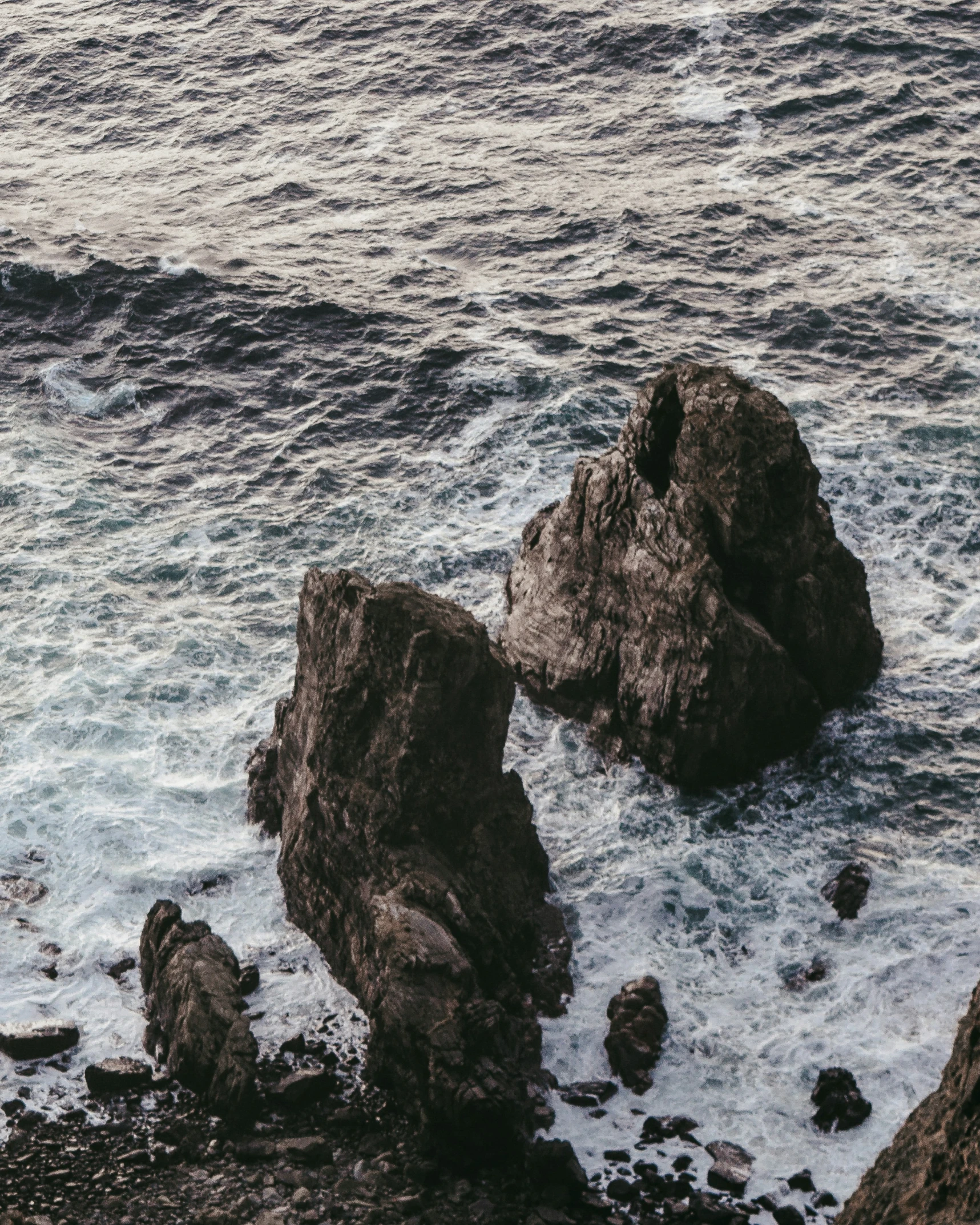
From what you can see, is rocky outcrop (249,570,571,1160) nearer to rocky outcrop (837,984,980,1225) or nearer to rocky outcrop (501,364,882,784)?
rocky outcrop (501,364,882,784)

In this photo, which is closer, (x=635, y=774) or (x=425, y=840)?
(x=425, y=840)

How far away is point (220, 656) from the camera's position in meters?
38.6

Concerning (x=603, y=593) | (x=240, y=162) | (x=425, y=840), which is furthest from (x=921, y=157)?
(x=425, y=840)

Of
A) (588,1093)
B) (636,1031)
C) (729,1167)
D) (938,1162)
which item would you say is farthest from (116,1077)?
(938,1162)

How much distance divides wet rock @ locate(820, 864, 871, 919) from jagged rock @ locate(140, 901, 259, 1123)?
12.6 meters

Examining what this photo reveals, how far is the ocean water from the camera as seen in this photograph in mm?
28578

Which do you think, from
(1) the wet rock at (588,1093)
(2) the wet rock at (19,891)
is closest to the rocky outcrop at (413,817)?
(1) the wet rock at (588,1093)

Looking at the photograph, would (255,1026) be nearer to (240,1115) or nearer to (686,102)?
(240,1115)

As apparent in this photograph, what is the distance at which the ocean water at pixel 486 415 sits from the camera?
28578 mm

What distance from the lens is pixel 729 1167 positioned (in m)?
23.9

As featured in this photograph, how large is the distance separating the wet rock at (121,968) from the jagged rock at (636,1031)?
1019cm

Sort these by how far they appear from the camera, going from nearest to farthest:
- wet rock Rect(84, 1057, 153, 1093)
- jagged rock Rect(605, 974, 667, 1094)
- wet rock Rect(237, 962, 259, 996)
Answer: wet rock Rect(84, 1057, 153, 1093) → jagged rock Rect(605, 974, 667, 1094) → wet rock Rect(237, 962, 259, 996)

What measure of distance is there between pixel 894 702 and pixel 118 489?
2623cm

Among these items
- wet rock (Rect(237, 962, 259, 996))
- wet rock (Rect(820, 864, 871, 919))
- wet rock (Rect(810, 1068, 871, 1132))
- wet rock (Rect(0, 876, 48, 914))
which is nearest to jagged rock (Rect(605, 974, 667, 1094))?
wet rock (Rect(810, 1068, 871, 1132))
